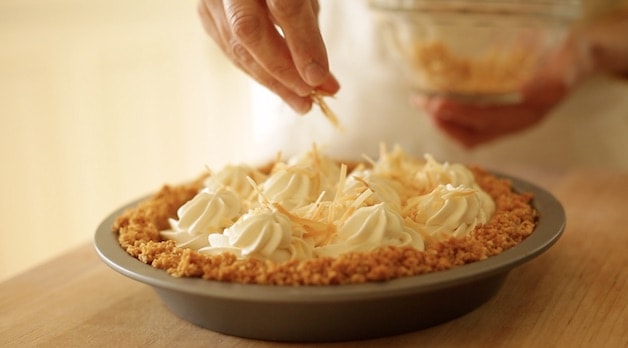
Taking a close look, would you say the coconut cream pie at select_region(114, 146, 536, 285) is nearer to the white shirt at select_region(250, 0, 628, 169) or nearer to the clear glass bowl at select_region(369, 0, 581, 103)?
the clear glass bowl at select_region(369, 0, 581, 103)

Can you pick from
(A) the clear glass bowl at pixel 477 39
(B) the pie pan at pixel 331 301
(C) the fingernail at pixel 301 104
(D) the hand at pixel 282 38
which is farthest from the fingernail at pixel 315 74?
(A) the clear glass bowl at pixel 477 39

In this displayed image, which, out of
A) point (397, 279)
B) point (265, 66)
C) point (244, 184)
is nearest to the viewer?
point (397, 279)

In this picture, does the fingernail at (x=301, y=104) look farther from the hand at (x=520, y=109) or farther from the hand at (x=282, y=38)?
the hand at (x=520, y=109)

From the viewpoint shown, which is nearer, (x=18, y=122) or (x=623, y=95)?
(x=623, y=95)

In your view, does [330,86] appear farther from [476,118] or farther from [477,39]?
[476,118]

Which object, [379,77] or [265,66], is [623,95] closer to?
[379,77]

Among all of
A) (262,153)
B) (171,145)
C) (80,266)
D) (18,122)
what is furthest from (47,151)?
(80,266)
